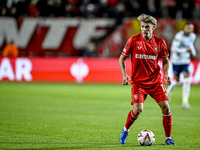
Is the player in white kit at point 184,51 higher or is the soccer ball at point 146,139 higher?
the player in white kit at point 184,51

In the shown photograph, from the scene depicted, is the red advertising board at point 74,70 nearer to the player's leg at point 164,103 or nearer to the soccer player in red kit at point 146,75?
the soccer player in red kit at point 146,75

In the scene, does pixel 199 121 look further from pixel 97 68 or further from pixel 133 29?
pixel 133 29

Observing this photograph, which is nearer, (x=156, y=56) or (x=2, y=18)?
(x=156, y=56)

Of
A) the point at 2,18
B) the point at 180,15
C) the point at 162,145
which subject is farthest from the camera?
the point at 180,15

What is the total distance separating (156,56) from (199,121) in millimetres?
3347

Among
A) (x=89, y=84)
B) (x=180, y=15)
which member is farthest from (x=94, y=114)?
(x=180, y=15)

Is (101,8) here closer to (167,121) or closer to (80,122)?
(80,122)

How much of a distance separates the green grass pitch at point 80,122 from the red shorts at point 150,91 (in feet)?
2.44

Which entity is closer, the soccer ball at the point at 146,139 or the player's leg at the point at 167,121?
the soccer ball at the point at 146,139

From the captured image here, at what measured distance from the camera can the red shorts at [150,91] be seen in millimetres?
6352

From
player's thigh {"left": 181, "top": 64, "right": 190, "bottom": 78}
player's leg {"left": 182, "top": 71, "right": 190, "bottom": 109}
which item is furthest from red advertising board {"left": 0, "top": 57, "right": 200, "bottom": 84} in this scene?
player's thigh {"left": 181, "top": 64, "right": 190, "bottom": 78}

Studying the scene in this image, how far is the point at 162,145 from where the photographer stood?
632cm

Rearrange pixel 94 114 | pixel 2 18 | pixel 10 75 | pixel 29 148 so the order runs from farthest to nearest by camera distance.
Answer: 1. pixel 2 18
2. pixel 10 75
3. pixel 94 114
4. pixel 29 148

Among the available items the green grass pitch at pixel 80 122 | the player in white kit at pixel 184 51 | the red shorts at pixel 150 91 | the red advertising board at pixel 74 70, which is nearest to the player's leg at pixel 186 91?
the player in white kit at pixel 184 51
